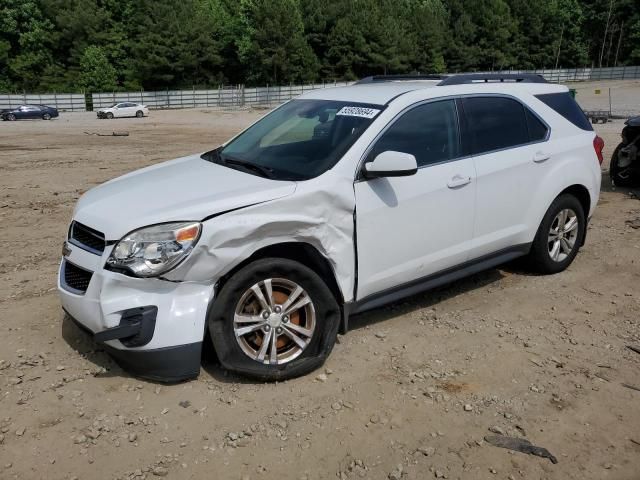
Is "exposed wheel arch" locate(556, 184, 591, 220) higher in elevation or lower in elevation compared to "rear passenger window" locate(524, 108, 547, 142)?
lower

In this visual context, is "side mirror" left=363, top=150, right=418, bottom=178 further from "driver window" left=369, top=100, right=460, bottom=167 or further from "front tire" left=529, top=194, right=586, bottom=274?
"front tire" left=529, top=194, right=586, bottom=274

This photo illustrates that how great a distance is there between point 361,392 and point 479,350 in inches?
39.6

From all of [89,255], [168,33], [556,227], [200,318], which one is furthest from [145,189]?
[168,33]

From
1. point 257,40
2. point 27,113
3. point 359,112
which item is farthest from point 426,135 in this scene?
point 257,40

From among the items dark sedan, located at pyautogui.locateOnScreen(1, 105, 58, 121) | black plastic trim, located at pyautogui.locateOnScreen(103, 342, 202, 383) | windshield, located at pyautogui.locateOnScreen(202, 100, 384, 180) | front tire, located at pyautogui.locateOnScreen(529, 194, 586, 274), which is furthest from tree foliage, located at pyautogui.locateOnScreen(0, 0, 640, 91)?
black plastic trim, located at pyautogui.locateOnScreen(103, 342, 202, 383)

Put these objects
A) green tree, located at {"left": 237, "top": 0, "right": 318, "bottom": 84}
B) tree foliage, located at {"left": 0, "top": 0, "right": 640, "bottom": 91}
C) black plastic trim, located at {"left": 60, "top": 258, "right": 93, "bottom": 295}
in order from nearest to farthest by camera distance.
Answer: black plastic trim, located at {"left": 60, "top": 258, "right": 93, "bottom": 295}, tree foliage, located at {"left": 0, "top": 0, "right": 640, "bottom": 91}, green tree, located at {"left": 237, "top": 0, "right": 318, "bottom": 84}

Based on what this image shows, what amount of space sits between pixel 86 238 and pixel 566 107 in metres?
4.22

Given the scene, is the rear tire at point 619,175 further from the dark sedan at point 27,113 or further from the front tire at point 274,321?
the dark sedan at point 27,113

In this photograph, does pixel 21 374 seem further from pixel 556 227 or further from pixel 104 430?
pixel 556 227

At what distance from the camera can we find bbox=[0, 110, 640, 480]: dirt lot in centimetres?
293

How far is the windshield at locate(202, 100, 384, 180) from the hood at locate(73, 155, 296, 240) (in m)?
0.21

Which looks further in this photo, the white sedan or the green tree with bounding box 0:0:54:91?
the green tree with bounding box 0:0:54:91

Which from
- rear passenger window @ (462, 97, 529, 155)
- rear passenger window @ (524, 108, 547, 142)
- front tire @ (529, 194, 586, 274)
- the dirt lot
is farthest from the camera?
front tire @ (529, 194, 586, 274)

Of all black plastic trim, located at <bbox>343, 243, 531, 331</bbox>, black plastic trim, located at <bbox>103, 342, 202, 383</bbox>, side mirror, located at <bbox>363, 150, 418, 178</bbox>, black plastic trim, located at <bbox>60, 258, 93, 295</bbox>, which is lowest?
black plastic trim, located at <bbox>103, 342, 202, 383</bbox>
